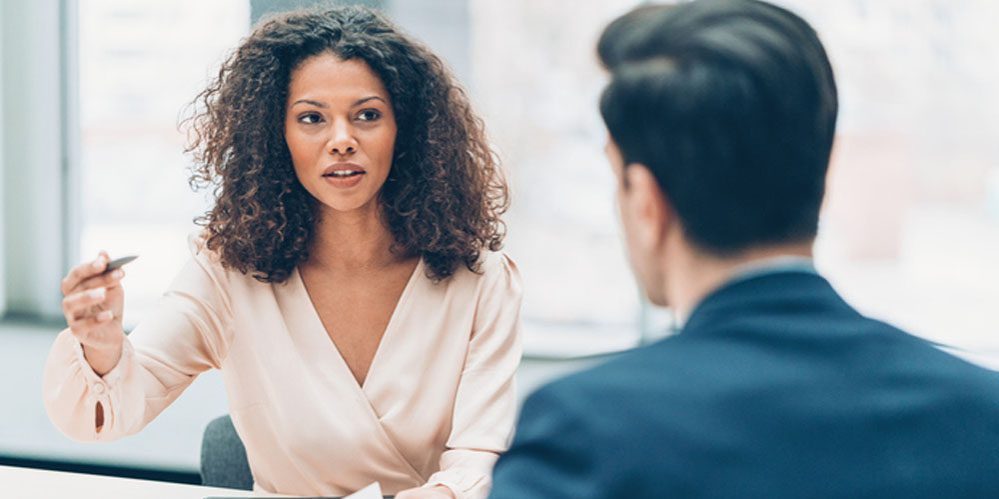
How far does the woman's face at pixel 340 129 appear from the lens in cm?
197

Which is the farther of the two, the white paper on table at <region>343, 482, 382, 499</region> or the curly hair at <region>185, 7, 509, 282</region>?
the curly hair at <region>185, 7, 509, 282</region>

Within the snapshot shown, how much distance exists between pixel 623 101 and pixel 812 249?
0.23m

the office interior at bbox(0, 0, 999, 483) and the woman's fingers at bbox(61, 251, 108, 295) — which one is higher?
the woman's fingers at bbox(61, 251, 108, 295)

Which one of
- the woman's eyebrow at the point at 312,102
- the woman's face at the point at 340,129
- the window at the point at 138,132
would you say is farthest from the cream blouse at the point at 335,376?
the window at the point at 138,132

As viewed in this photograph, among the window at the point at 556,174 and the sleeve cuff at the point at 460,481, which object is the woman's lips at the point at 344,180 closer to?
the sleeve cuff at the point at 460,481

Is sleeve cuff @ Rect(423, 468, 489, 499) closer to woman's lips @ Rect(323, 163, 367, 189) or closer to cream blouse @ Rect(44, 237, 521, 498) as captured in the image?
cream blouse @ Rect(44, 237, 521, 498)

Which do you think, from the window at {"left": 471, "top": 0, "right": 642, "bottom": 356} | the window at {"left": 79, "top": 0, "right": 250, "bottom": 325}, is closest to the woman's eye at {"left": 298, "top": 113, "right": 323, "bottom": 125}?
the window at {"left": 471, "top": 0, "right": 642, "bottom": 356}

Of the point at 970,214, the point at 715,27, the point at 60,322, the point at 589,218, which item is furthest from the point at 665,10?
the point at 60,322

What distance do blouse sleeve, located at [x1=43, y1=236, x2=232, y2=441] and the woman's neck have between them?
19 centimetres

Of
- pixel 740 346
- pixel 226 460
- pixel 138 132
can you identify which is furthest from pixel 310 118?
pixel 138 132

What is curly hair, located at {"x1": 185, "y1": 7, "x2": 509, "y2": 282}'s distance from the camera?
203 centimetres

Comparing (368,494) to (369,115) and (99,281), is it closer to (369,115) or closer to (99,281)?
(99,281)

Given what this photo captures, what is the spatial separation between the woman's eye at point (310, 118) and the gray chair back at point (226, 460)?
59cm

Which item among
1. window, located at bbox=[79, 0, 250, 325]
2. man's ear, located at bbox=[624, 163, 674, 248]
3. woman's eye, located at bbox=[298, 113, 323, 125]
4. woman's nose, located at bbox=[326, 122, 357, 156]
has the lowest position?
window, located at bbox=[79, 0, 250, 325]
